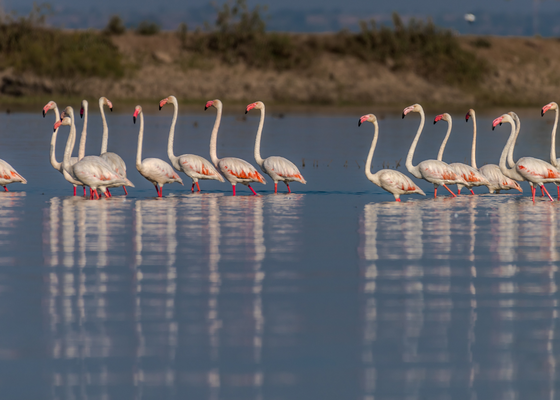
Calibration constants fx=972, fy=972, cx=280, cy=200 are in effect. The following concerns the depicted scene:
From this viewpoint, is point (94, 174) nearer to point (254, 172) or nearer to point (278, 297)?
point (254, 172)

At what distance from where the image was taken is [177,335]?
766 centimetres

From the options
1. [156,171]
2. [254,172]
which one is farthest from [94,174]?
[254,172]

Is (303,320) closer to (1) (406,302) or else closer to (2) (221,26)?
(1) (406,302)

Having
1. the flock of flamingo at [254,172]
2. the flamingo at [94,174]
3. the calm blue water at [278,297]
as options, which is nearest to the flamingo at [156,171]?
the flock of flamingo at [254,172]

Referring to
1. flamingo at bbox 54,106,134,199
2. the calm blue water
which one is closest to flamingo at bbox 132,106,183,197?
the calm blue water

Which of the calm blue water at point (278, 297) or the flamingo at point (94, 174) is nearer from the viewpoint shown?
the calm blue water at point (278, 297)

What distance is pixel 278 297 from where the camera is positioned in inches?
354

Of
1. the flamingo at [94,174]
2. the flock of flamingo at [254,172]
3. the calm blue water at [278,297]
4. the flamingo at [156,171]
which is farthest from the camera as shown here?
the flamingo at [156,171]

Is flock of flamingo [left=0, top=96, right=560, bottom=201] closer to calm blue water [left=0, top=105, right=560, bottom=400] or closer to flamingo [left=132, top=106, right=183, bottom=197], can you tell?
flamingo [left=132, top=106, right=183, bottom=197]

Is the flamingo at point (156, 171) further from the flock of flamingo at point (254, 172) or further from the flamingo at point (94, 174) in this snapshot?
the flamingo at point (94, 174)

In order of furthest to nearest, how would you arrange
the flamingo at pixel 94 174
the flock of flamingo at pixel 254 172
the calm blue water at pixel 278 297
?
the flock of flamingo at pixel 254 172, the flamingo at pixel 94 174, the calm blue water at pixel 278 297

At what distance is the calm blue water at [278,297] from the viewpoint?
671 centimetres

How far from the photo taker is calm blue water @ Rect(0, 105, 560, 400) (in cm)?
671

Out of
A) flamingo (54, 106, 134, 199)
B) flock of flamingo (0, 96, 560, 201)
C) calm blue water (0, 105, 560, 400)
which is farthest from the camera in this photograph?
flock of flamingo (0, 96, 560, 201)
